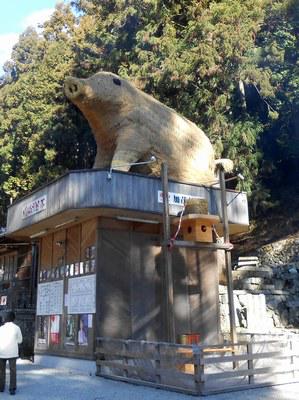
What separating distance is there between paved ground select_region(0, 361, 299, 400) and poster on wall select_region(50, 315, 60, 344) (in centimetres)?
229

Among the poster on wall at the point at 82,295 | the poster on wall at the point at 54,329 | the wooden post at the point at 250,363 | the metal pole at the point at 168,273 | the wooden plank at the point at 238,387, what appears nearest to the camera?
the wooden plank at the point at 238,387

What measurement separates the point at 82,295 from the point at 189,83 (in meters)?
14.0

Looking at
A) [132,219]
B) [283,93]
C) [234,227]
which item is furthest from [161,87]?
[132,219]

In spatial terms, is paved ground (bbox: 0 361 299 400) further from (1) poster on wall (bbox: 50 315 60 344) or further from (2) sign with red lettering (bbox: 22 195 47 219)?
(2) sign with red lettering (bbox: 22 195 47 219)

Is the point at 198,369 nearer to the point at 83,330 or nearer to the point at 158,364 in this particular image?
the point at 158,364

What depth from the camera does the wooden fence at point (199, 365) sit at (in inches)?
299

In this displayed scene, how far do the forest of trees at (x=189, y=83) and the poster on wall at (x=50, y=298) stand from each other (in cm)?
1138

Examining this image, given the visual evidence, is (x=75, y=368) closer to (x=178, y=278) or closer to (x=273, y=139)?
(x=178, y=278)

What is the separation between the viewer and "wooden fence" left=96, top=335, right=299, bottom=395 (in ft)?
24.9

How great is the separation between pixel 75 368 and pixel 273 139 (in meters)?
20.2

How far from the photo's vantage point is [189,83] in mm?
22188

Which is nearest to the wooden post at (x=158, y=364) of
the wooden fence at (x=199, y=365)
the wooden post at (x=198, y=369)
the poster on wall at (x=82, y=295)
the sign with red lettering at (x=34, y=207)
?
the wooden fence at (x=199, y=365)

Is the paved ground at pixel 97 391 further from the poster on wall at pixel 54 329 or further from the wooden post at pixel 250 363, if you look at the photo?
the poster on wall at pixel 54 329

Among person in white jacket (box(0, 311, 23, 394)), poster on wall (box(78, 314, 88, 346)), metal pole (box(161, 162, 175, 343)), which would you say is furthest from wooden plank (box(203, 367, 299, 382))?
poster on wall (box(78, 314, 88, 346))
